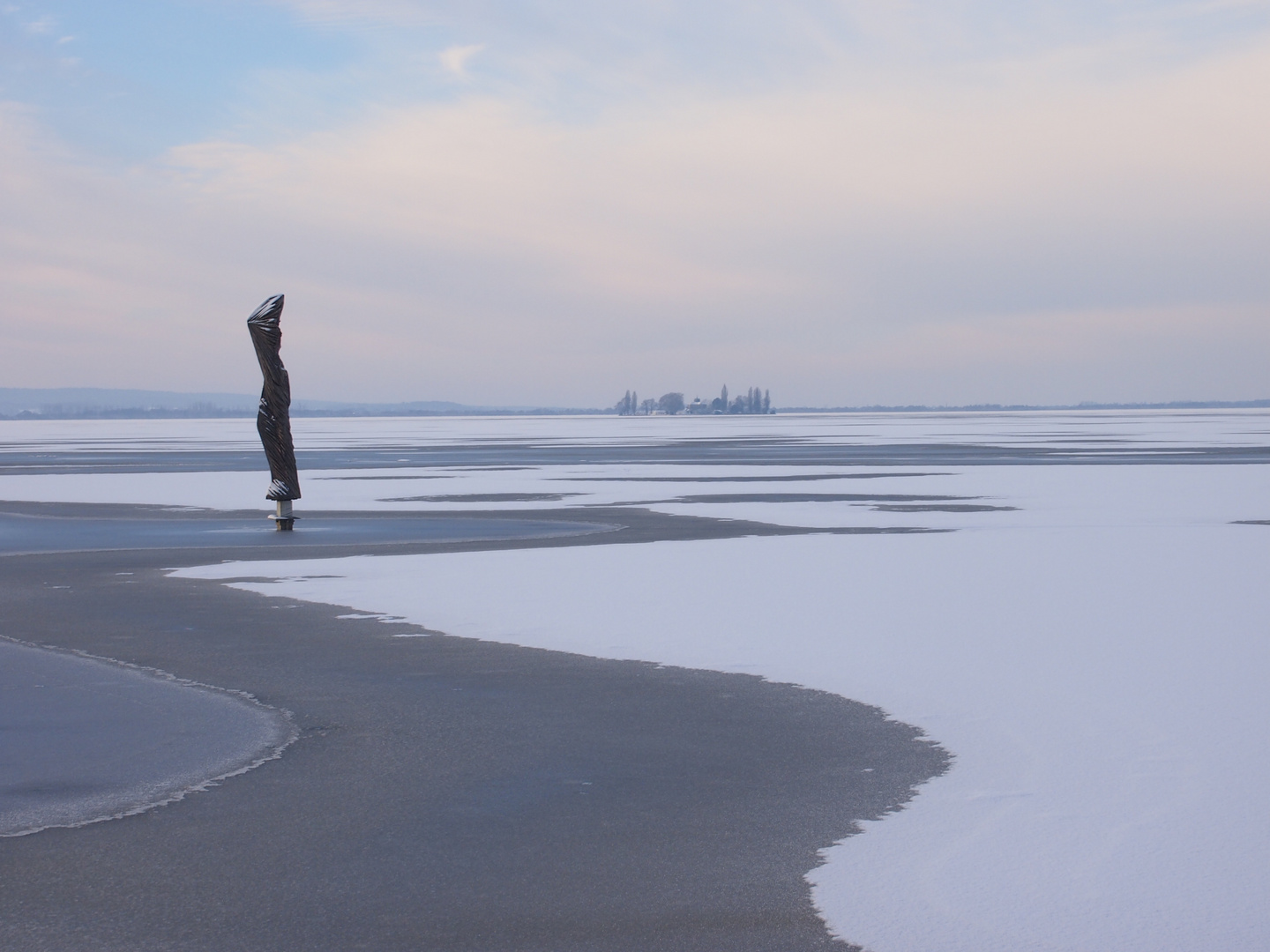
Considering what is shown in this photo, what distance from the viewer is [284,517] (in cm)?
2002

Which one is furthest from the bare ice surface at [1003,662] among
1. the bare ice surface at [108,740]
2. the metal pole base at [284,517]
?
the metal pole base at [284,517]

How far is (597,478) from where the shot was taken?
108 ft

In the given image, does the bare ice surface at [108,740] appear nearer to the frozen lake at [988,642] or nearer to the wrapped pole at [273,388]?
the frozen lake at [988,642]

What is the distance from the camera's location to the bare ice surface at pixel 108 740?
589cm

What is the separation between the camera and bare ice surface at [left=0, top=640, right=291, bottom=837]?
5.89 meters

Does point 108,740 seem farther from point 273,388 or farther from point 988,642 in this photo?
point 273,388

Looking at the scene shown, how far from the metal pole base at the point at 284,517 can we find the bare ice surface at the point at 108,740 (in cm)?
1067

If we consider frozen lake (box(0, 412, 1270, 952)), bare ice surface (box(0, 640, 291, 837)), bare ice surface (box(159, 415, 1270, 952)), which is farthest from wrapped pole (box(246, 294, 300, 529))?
bare ice surface (box(0, 640, 291, 837))

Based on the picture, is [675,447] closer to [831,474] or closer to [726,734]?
[831,474]

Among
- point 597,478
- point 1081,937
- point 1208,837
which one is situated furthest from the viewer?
point 597,478

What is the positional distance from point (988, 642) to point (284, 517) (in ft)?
42.0

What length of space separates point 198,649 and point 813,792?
540 cm

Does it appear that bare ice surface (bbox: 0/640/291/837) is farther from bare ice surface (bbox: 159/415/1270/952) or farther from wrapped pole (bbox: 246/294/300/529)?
wrapped pole (bbox: 246/294/300/529)

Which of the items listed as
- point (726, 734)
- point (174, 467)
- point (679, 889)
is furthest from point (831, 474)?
point (679, 889)
